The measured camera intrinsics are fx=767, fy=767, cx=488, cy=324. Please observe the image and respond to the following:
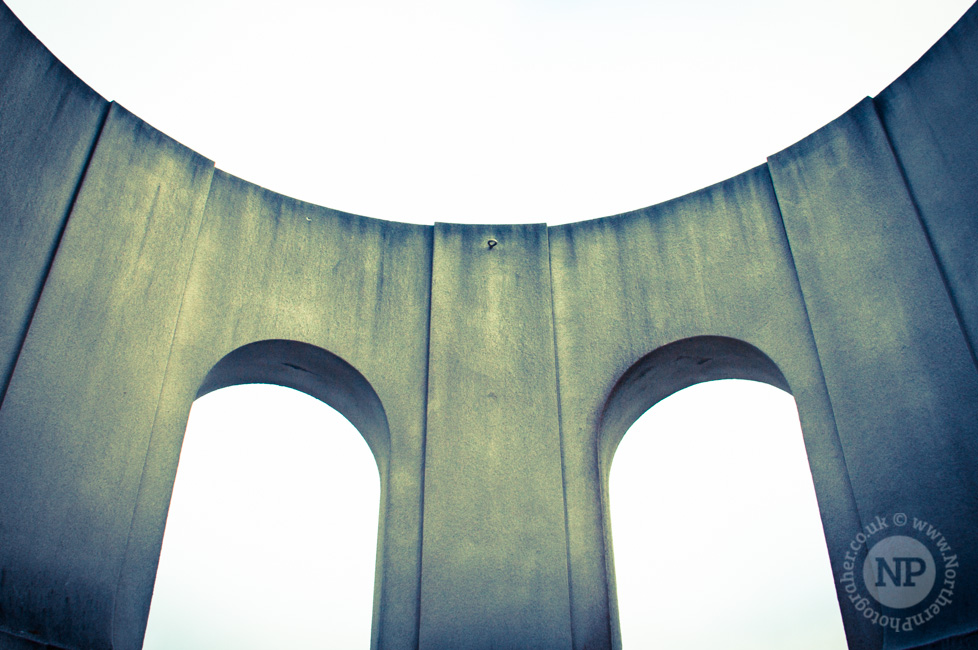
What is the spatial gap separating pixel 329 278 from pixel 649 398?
14.6 ft

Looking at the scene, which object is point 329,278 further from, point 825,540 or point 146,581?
point 825,540

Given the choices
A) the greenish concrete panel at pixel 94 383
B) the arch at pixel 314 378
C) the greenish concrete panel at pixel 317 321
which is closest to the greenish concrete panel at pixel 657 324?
the greenish concrete panel at pixel 317 321

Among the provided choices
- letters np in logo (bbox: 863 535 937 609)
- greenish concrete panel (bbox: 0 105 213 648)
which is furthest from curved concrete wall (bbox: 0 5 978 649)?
letters np in logo (bbox: 863 535 937 609)

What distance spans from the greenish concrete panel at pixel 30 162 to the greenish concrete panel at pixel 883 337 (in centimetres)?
805

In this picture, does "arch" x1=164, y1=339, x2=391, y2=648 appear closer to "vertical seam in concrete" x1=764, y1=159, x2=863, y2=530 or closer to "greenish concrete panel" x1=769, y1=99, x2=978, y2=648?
"vertical seam in concrete" x1=764, y1=159, x2=863, y2=530

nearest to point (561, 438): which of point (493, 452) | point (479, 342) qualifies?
point (493, 452)

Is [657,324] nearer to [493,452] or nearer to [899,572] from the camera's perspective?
[493,452]

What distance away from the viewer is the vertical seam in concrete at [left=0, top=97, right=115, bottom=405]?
23.5 feet

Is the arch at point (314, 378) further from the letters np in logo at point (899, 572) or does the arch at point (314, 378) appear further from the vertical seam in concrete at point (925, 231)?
the vertical seam in concrete at point (925, 231)

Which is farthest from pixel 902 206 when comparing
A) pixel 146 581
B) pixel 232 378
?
pixel 146 581

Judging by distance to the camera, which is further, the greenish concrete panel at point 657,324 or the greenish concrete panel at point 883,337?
the greenish concrete panel at point 657,324

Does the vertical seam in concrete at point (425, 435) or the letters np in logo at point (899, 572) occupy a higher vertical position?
the vertical seam in concrete at point (425, 435)

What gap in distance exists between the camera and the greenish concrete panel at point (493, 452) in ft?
26.6

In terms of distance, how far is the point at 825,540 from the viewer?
759 cm
